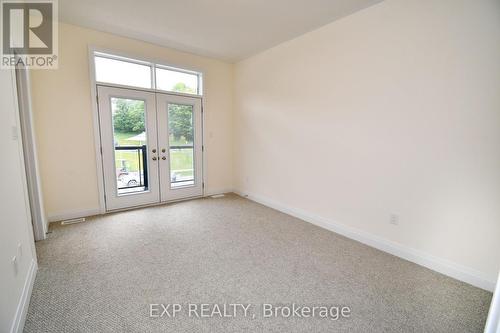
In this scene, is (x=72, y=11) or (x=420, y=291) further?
(x=72, y=11)

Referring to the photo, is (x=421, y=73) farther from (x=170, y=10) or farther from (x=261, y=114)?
(x=170, y=10)

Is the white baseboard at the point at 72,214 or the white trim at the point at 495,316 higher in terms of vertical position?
the white trim at the point at 495,316

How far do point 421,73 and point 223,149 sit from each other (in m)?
3.65

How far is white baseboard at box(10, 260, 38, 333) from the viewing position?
146 cm

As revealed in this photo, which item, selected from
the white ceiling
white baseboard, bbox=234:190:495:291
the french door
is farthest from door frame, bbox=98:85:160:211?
white baseboard, bbox=234:190:495:291

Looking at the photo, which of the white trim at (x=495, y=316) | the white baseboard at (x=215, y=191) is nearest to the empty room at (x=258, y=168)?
the white trim at (x=495, y=316)

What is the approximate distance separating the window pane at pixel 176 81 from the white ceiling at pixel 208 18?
50cm

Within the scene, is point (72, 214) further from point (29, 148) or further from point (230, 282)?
point (230, 282)

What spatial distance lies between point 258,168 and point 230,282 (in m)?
2.69

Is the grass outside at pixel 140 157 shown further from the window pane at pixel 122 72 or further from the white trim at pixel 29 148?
the white trim at pixel 29 148

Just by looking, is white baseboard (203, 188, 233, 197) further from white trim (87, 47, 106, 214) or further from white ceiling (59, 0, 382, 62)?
white ceiling (59, 0, 382, 62)

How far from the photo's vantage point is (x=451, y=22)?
2.09m

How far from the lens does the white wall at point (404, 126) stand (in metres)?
2.00

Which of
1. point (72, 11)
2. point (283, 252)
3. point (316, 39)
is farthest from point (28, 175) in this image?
point (316, 39)
